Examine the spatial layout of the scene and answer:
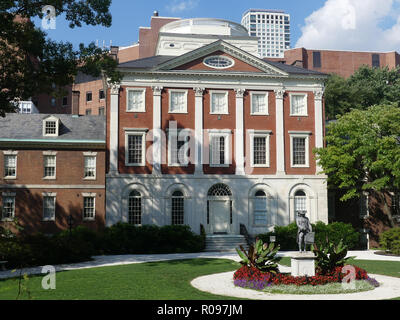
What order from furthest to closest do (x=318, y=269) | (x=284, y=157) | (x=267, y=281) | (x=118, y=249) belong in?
(x=284, y=157)
(x=118, y=249)
(x=318, y=269)
(x=267, y=281)

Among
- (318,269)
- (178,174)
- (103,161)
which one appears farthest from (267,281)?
(103,161)

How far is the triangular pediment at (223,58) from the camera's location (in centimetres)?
3381

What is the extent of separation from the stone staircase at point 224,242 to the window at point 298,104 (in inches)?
422

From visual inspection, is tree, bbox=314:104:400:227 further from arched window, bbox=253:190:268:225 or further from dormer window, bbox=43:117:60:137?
dormer window, bbox=43:117:60:137

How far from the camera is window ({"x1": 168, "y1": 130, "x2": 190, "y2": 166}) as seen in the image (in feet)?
108

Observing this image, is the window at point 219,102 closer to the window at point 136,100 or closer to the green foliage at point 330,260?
the window at point 136,100

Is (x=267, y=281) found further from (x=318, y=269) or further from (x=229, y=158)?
(x=229, y=158)

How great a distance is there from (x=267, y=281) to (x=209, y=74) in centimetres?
2118

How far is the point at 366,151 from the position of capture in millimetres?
31312

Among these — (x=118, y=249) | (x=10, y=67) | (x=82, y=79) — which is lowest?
(x=118, y=249)

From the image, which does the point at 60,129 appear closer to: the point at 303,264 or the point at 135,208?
the point at 135,208

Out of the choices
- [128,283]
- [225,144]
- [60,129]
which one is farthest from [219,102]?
[128,283]

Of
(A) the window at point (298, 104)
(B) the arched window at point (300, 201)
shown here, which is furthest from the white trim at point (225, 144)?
(B) the arched window at point (300, 201)

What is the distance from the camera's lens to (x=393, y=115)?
104 feet
